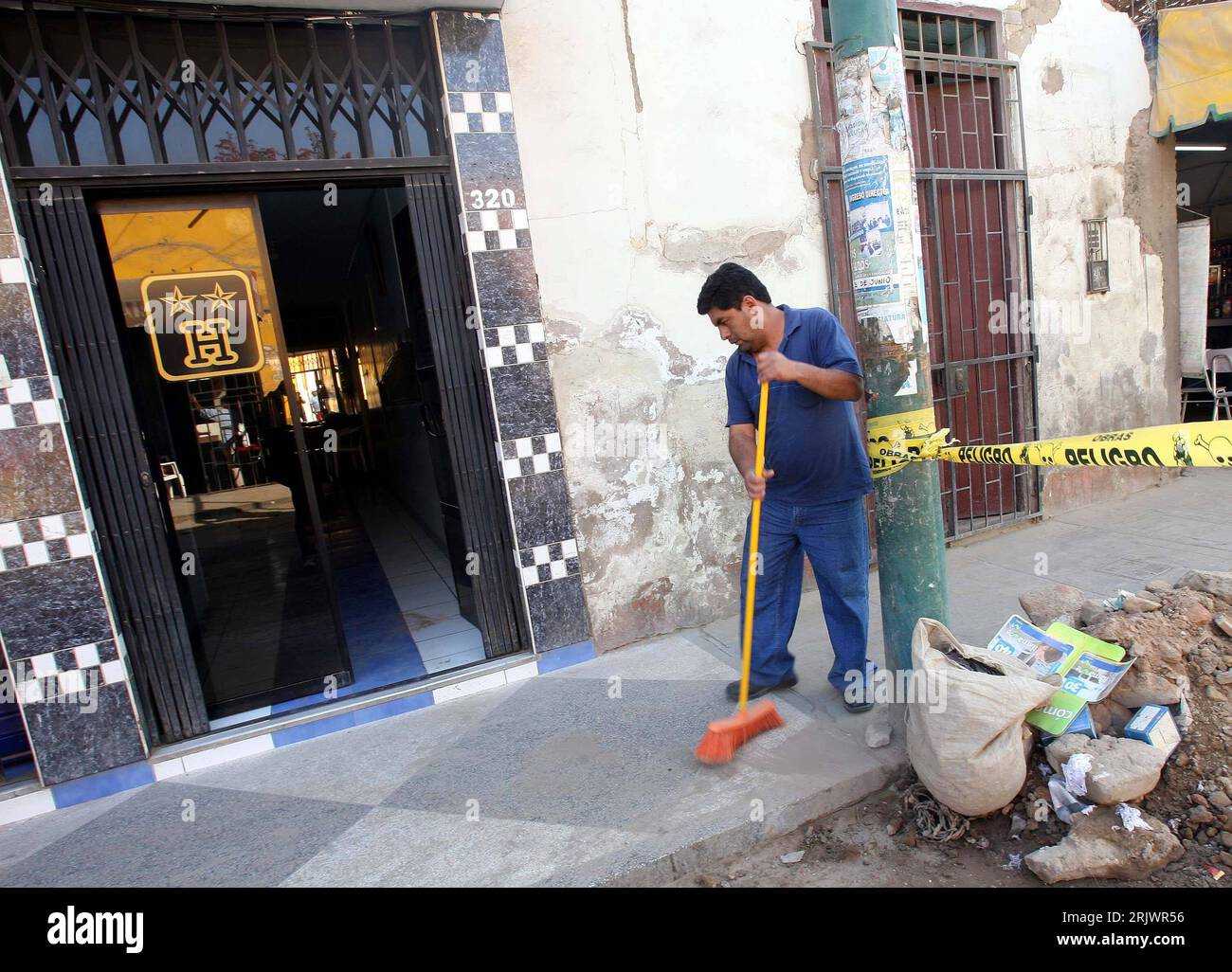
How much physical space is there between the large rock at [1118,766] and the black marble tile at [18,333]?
441cm

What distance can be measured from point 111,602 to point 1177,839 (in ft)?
14.3

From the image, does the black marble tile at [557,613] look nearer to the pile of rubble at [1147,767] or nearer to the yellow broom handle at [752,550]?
the yellow broom handle at [752,550]

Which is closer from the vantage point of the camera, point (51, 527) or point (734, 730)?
point (734, 730)

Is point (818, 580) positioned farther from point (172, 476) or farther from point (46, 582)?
point (46, 582)

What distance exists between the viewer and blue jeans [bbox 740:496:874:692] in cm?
327

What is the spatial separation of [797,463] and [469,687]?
7.17 ft

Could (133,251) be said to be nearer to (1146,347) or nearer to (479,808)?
(479,808)

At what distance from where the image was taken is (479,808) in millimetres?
2994

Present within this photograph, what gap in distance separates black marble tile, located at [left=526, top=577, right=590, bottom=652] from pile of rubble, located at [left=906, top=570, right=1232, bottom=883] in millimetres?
2338

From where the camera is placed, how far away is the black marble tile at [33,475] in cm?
324

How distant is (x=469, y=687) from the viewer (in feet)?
13.5

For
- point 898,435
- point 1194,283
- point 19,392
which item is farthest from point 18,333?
point 1194,283

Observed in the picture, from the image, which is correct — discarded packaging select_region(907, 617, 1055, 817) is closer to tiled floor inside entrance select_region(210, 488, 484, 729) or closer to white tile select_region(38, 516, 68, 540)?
tiled floor inside entrance select_region(210, 488, 484, 729)
